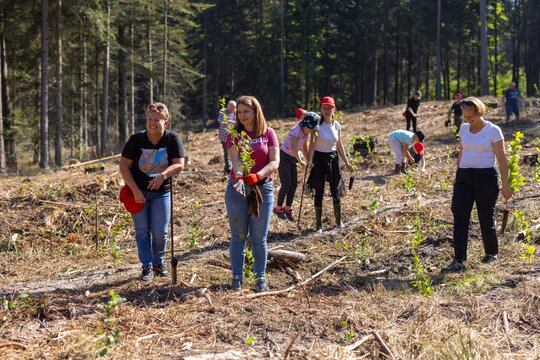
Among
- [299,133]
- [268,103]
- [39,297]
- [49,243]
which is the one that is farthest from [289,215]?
[268,103]

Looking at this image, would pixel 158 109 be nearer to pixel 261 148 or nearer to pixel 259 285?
pixel 261 148

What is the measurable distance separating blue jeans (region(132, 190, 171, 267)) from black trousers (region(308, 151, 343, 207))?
2603 millimetres

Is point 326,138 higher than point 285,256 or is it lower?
higher

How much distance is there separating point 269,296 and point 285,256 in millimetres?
1210

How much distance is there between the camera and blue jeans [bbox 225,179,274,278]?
4926mm

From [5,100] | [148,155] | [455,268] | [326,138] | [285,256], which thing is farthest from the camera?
[5,100]

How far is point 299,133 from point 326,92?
4150 centimetres


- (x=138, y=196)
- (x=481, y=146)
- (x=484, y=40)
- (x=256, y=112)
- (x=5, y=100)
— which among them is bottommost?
(x=138, y=196)

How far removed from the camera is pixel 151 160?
5.43 m

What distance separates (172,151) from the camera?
5480mm

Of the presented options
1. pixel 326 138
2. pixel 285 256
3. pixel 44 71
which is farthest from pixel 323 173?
pixel 44 71

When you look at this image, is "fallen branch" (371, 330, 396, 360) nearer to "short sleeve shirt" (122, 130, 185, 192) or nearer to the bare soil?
the bare soil

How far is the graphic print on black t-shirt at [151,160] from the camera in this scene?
542 cm

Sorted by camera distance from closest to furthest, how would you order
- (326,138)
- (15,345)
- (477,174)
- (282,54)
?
(15,345) < (477,174) < (326,138) < (282,54)
